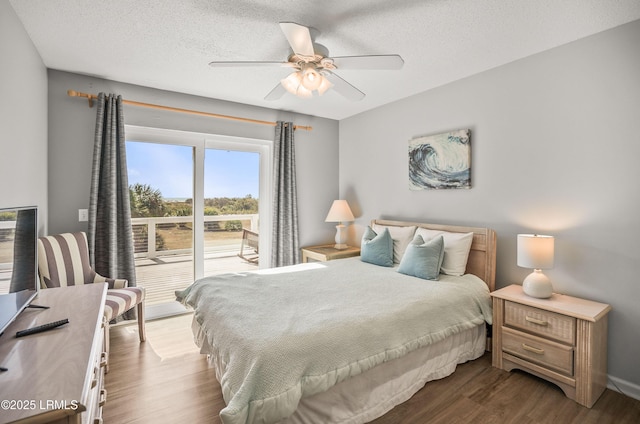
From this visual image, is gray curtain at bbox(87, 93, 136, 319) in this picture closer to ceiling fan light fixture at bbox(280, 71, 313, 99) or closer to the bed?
the bed

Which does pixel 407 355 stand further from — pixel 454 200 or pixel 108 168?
pixel 108 168

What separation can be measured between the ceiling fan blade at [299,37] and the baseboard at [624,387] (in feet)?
10.1

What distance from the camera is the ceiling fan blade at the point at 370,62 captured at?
2027 mm

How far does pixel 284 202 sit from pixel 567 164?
3.00 m

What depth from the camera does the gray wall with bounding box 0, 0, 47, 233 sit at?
6.12ft

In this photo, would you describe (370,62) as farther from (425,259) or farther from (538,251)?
(538,251)

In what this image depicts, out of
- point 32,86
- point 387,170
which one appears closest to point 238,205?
point 387,170

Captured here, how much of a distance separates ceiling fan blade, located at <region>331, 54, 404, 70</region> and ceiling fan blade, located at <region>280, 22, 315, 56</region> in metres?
0.21

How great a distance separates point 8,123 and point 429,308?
9.70ft

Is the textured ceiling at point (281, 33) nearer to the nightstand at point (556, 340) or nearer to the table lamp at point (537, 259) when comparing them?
the table lamp at point (537, 259)

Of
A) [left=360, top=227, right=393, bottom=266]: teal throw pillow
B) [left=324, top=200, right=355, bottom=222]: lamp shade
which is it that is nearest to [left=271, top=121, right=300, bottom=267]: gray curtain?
[left=324, top=200, right=355, bottom=222]: lamp shade

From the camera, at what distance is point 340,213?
169 inches

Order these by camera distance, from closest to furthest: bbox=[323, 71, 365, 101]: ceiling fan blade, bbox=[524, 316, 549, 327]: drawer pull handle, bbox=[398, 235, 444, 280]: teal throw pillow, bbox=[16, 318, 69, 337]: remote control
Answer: bbox=[16, 318, 69, 337]: remote control
bbox=[524, 316, 549, 327]: drawer pull handle
bbox=[323, 71, 365, 101]: ceiling fan blade
bbox=[398, 235, 444, 280]: teal throw pillow

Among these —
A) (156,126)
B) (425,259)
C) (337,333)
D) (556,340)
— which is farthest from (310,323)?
(156,126)
